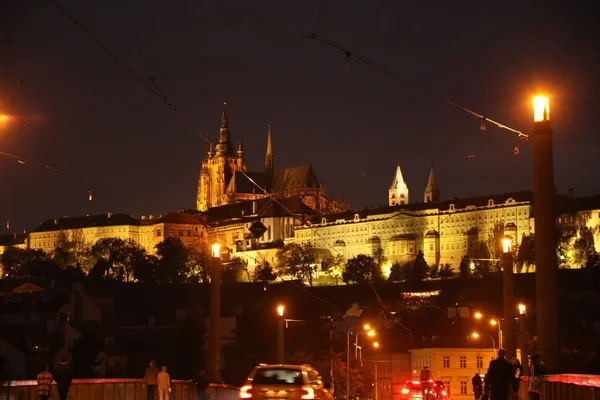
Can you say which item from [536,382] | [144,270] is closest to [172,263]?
[144,270]

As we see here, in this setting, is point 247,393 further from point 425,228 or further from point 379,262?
point 425,228

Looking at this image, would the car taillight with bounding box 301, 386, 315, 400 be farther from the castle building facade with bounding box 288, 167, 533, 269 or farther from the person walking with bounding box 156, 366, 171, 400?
the castle building facade with bounding box 288, 167, 533, 269

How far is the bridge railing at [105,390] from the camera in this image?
58.1 feet

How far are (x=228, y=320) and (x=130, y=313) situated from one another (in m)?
42.6

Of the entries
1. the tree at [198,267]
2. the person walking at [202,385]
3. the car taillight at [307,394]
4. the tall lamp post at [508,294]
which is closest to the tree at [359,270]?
the tree at [198,267]

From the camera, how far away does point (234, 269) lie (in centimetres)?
17112

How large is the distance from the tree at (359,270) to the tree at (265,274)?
10336 millimetres

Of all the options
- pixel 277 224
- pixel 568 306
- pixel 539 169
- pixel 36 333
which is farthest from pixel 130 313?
pixel 539 169

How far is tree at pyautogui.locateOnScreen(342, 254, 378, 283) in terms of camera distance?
15638cm

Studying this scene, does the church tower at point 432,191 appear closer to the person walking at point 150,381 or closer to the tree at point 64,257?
the tree at point 64,257

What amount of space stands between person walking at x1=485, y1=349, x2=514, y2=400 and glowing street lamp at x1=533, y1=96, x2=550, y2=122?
3077 mm

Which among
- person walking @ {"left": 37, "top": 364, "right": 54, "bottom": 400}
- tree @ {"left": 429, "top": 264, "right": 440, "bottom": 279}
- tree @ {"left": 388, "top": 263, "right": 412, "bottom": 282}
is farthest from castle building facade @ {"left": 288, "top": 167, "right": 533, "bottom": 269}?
person walking @ {"left": 37, "top": 364, "right": 54, "bottom": 400}

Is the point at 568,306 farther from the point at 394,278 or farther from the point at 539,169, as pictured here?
the point at 539,169

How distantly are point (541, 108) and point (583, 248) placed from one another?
437ft
